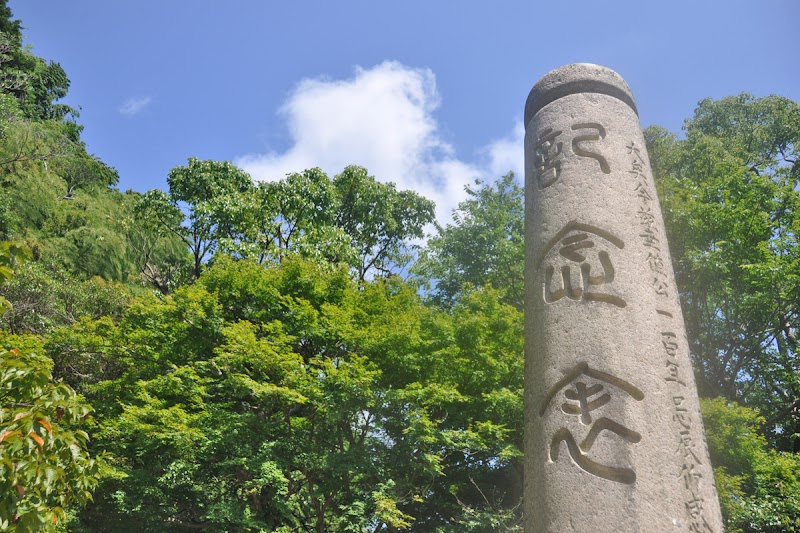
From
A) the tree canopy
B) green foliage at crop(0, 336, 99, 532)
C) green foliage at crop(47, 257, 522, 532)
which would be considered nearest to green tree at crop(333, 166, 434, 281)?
the tree canopy

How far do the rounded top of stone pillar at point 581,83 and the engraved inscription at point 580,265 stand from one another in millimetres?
1153

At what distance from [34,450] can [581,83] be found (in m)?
4.27

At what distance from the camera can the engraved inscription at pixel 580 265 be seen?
332 cm

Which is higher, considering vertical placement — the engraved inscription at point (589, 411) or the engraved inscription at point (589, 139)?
the engraved inscription at point (589, 139)

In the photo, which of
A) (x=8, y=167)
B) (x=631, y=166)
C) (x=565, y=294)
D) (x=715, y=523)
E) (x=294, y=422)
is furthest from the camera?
(x=8, y=167)

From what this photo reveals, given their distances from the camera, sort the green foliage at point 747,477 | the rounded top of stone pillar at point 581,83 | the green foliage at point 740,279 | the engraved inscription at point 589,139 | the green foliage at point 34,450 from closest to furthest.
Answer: the green foliage at point 34,450 → the engraved inscription at point 589,139 → the rounded top of stone pillar at point 581,83 → the green foliage at point 747,477 → the green foliage at point 740,279

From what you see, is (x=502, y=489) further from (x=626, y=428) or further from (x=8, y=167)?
(x=8, y=167)

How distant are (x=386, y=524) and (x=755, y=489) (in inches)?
261

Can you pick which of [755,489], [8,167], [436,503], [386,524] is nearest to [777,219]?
[755,489]

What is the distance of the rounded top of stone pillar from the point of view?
4.13 m

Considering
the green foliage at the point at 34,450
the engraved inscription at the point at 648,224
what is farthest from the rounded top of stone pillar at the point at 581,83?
the green foliage at the point at 34,450

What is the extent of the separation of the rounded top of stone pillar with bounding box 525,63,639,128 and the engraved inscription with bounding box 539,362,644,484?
2047 mm

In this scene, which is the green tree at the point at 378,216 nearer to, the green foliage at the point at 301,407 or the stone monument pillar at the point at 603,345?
the green foliage at the point at 301,407

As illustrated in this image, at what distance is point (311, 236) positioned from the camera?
52.4 ft
